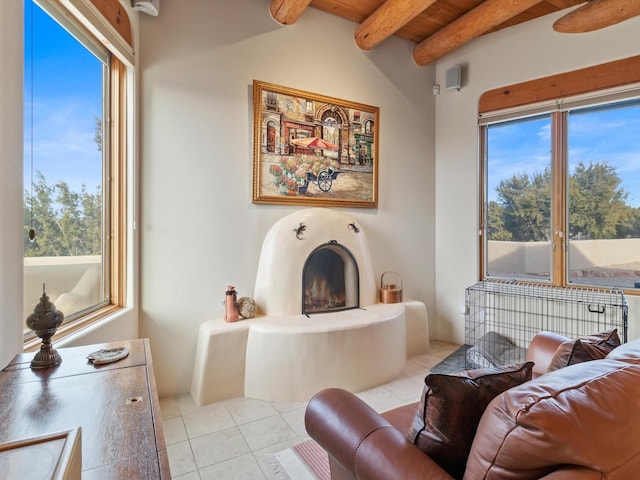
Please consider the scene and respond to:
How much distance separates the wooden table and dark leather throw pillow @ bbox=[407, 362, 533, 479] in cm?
79

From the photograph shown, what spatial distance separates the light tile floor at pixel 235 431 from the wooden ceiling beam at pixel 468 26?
336 centimetres

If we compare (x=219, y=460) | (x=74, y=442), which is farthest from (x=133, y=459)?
(x=219, y=460)

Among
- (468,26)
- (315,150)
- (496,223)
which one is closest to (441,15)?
(468,26)

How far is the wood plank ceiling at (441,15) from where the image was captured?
288cm

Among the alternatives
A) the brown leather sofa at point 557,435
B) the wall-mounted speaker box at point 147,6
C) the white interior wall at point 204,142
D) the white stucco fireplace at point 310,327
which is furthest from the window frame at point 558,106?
the wall-mounted speaker box at point 147,6

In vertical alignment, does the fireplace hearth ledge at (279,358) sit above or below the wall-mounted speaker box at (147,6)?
below

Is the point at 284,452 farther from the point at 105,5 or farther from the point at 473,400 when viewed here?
the point at 105,5

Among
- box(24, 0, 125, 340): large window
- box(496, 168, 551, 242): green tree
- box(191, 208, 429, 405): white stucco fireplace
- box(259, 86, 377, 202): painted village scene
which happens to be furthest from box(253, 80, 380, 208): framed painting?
box(496, 168, 551, 242): green tree

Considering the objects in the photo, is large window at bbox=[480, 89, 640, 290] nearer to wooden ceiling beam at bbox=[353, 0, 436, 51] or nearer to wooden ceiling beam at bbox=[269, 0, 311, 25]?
wooden ceiling beam at bbox=[353, 0, 436, 51]

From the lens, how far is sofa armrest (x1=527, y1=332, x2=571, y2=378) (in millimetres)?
1986

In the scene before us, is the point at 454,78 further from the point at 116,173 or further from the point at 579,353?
the point at 116,173

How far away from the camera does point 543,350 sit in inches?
81.7

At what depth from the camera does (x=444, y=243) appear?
4.14 m

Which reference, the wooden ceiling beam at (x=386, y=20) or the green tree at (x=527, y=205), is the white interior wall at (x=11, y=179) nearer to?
the wooden ceiling beam at (x=386, y=20)
